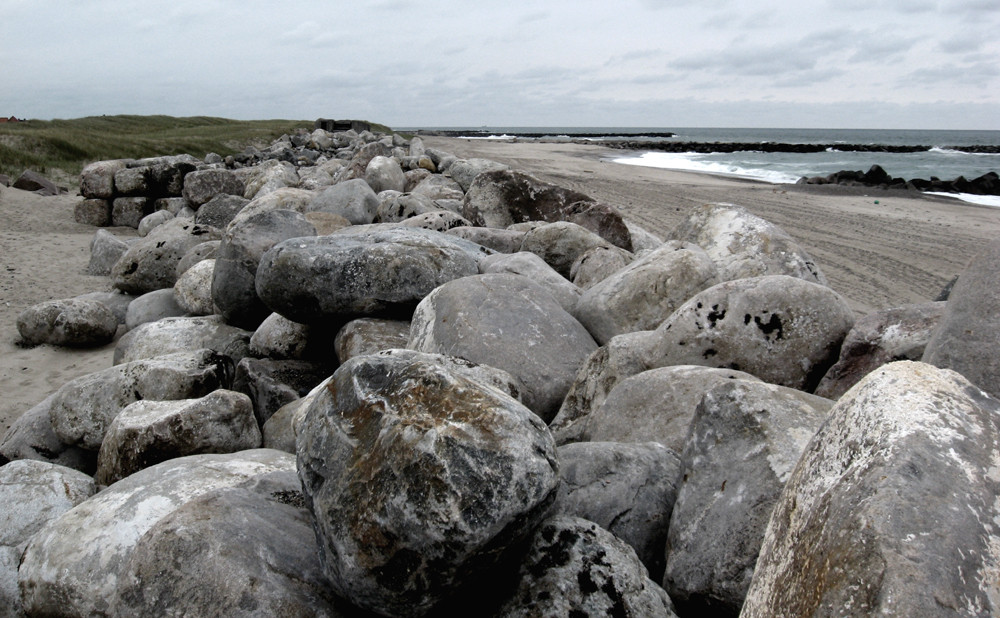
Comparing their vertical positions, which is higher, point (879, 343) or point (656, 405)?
point (879, 343)

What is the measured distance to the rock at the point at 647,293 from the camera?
4.61 meters

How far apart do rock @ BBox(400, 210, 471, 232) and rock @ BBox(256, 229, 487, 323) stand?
2.43m

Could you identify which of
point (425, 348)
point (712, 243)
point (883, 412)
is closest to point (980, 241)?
point (712, 243)

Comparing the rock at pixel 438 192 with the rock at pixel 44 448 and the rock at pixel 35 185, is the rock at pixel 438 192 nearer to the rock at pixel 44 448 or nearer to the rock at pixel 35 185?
the rock at pixel 44 448

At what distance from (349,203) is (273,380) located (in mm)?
4480

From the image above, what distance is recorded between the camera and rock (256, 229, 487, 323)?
15.5 ft

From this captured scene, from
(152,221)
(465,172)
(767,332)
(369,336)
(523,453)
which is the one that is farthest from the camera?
(465,172)

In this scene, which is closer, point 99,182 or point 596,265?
point 596,265

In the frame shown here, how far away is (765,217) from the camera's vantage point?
15062mm

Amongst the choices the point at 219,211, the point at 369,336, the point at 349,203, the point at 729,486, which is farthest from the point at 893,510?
the point at 219,211

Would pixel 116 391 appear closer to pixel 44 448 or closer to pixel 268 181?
pixel 44 448

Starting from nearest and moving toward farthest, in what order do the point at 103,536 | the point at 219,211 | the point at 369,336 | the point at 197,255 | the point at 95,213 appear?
the point at 103,536 < the point at 369,336 < the point at 197,255 < the point at 219,211 < the point at 95,213

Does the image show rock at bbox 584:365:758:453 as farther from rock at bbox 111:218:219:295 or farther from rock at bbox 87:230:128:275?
rock at bbox 87:230:128:275

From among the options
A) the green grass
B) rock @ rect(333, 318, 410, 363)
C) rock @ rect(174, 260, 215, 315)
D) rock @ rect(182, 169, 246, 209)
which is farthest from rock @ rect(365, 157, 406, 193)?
the green grass
